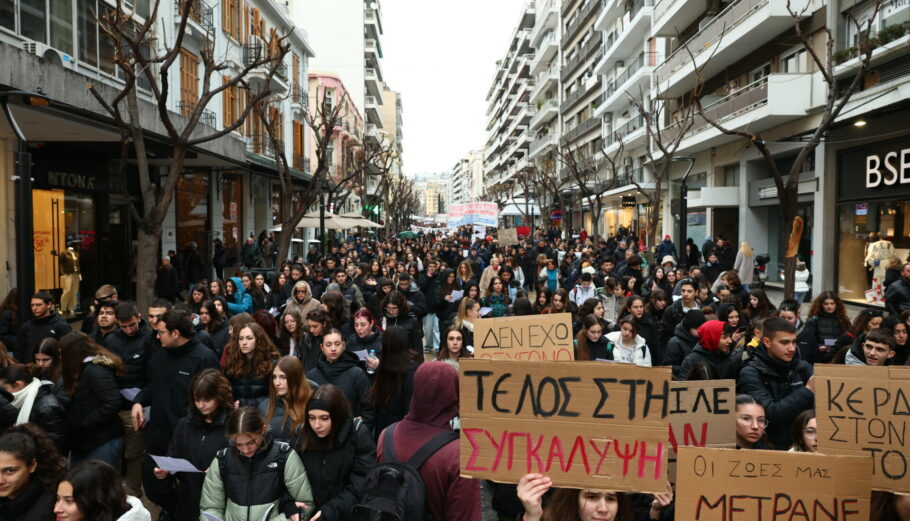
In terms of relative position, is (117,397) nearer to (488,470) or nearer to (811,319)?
(488,470)

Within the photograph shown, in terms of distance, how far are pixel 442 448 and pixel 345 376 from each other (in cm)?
230

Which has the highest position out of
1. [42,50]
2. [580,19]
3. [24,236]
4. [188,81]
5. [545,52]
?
[545,52]

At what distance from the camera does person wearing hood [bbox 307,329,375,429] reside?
17.3 feet

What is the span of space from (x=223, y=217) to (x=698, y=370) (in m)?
23.5

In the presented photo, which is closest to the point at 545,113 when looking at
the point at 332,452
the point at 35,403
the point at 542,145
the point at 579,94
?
the point at 542,145

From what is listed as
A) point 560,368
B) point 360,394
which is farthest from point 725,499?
point 360,394

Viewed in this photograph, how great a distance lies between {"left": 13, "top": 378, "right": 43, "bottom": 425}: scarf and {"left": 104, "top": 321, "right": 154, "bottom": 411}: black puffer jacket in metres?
0.92

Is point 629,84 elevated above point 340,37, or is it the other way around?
point 340,37

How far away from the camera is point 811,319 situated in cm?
780

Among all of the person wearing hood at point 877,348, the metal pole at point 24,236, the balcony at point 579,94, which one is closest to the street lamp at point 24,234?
the metal pole at point 24,236

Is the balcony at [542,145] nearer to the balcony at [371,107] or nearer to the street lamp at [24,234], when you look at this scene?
the balcony at [371,107]

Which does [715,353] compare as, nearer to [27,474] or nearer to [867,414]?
[867,414]

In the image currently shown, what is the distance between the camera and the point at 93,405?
16.2ft

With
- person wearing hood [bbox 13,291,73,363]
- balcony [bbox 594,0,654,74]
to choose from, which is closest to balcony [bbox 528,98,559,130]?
balcony [bbox 594,0,654,74]
